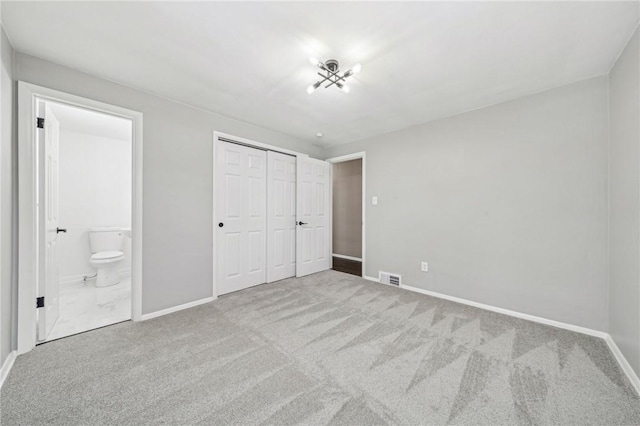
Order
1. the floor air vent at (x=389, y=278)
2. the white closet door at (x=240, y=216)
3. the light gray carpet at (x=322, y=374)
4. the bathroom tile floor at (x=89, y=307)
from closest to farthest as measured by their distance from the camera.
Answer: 1. the light gray carpet at (x=322, y=374)
2. the bathroom tile floor at (x=89, y=307)
3. the white closet door at (x=240, y=216)
4. the floor air vent at (x=389, y=278)

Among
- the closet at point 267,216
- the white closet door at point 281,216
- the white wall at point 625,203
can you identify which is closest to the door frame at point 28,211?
the closet at point 267,216

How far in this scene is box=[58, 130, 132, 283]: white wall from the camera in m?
3.75

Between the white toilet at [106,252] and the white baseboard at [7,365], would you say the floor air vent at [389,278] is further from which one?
the white toilet at [106,252]

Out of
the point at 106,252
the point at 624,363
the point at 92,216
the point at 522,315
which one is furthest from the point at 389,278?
the point at 92,216

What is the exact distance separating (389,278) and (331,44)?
3166 mm

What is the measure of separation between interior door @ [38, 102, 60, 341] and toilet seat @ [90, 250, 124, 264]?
1.03 meters

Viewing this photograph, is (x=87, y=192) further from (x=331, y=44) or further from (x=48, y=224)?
(x=331, y=44)

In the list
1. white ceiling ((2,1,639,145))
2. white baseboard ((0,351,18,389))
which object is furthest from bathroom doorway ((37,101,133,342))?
white ceiling ((2,1,639,145))

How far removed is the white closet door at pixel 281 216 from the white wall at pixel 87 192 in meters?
2.67

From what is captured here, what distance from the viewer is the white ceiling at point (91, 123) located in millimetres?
3080

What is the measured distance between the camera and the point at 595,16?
1564 mm

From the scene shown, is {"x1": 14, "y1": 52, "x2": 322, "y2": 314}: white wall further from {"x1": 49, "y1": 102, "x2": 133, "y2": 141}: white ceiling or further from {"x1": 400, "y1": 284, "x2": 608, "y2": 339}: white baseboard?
{"x1": 400, "y1": 284, "x2": 608, "y2": 339}: white baseboard

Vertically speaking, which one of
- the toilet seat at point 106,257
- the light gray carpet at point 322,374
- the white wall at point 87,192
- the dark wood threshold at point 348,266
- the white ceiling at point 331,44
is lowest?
the light gray carpet at point 322,374

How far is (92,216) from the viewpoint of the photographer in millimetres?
3965
